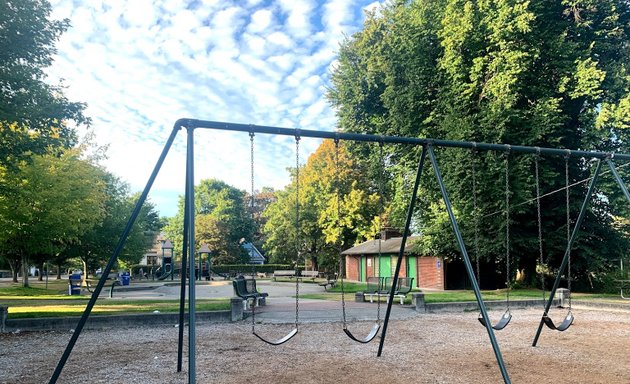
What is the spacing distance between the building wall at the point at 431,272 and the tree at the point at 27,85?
20729 mm

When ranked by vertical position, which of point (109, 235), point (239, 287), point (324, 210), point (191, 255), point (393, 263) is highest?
point (324, 210)

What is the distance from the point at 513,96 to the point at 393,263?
50.4ft

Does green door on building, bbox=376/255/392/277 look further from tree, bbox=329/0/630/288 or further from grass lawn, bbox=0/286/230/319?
grass lawn, bbox=0/286/230/319

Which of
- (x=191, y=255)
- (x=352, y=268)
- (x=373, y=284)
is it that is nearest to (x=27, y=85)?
(x=191, y=255)

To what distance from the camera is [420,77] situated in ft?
71.9

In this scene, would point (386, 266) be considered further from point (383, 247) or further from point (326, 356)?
point (326, 356)

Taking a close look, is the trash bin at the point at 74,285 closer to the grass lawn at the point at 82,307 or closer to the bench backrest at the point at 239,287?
the grass lawn at the point at 82,307

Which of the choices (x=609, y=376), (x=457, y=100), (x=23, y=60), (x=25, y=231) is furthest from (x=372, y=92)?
(x=609, y=376)

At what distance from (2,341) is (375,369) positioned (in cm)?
766

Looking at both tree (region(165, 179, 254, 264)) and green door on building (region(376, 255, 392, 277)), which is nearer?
green door on building (region(376, 255, 392, 277))

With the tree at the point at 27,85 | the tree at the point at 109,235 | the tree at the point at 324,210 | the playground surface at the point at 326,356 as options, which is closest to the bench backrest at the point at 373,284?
the playground surface at the point at 326,356

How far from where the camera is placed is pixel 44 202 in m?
20.6

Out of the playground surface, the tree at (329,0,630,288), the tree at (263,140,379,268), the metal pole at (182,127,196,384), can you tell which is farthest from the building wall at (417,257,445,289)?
the metal pole at (182,127,196,384)

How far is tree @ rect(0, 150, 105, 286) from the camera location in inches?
755
